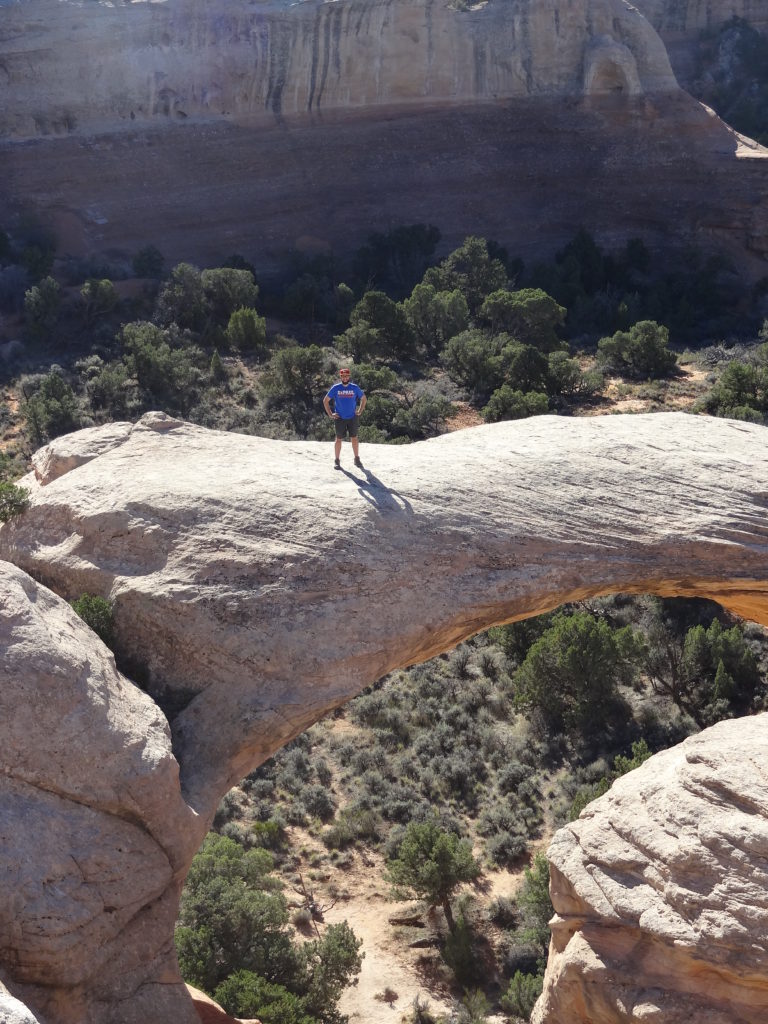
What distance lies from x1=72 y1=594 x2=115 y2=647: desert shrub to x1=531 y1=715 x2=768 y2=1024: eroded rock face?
210 inches

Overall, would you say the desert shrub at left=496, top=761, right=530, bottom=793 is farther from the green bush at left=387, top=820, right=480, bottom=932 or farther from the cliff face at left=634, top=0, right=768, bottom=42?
the cliff face at left=634, top=0, right=768, bottom=42

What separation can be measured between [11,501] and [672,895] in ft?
28.6

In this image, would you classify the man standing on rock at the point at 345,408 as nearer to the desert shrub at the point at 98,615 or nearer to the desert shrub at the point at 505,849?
the desert shrub at the point at 98,615

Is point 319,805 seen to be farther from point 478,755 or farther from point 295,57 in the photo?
point 295,57

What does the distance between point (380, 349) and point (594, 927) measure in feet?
83.1

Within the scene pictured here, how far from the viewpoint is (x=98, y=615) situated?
432 inches

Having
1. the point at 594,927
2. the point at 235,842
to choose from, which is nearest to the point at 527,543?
the point at 594,927

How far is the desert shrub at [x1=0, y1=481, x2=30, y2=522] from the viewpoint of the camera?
12.4 m

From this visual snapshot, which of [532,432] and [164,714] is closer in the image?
[164,714]

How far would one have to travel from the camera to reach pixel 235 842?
15.7 m

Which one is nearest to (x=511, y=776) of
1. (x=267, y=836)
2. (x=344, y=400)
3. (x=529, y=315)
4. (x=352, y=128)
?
(x=267, y=836)

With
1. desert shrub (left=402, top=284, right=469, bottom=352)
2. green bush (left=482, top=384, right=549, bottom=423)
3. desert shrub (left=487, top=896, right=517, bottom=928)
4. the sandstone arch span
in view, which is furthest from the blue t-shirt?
desert shrub (left=402, top=284, right=469, bottom=352)

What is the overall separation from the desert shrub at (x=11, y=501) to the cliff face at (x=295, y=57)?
34.4 metres

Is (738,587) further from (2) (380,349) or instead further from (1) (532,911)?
(2) (380,349)
